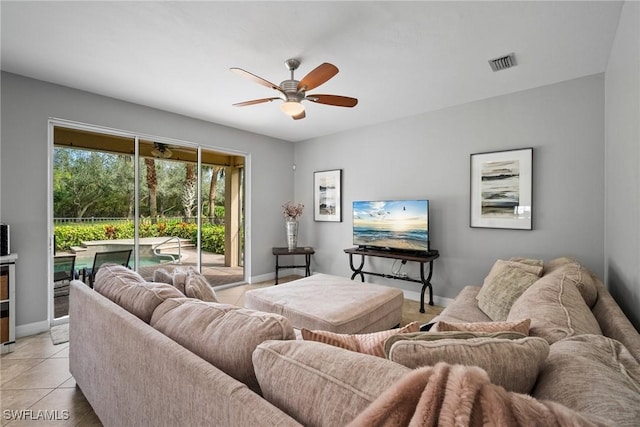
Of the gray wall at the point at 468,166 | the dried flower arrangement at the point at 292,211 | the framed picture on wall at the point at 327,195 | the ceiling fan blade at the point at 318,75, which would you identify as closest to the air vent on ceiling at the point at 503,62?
the gray wall at the point at 468,166

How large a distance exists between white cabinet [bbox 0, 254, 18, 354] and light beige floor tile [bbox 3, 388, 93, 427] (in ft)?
3.59

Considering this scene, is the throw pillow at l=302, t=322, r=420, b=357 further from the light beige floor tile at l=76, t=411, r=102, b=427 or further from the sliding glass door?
the sliding glass door

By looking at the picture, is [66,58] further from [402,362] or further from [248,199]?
[402,362]

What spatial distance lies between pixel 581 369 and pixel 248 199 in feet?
15.4

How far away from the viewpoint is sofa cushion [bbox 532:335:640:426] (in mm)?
610

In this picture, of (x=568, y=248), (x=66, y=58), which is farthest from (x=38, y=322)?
(x=568, y=248)

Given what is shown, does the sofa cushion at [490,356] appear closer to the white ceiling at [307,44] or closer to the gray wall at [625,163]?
the gray wall at [625,163]

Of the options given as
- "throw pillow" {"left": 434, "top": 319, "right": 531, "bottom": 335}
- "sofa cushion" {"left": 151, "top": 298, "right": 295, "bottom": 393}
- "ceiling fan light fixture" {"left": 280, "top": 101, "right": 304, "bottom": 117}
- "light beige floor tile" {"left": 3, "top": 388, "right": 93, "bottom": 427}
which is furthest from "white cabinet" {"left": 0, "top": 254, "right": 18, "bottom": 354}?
"throw pillow" {"left": 434, "top": 319, "right": 531, "bottom": 335}

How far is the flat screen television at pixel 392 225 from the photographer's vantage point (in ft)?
12.2

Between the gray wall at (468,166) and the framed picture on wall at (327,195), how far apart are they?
0.12m

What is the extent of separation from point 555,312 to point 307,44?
2401 mm

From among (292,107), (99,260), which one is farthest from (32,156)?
(292,107)

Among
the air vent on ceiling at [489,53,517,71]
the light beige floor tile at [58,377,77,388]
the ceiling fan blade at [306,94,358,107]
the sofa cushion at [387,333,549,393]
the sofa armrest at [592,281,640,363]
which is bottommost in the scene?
the light beige floor tile at [58,377,77,388]

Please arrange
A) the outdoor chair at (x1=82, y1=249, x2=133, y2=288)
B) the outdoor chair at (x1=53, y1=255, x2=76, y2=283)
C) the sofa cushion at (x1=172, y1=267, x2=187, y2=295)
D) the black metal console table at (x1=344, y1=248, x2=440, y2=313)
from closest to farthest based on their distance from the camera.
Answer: the sofa cushion at (x1=172, y1=267, x2=187, y2=295), the outdoor chair at (x1=53, y1=255, x2=76, y2=283), the outdoor chair at (x1=82, y1=249, x2=133, y2=288), the black metal console table at (x1=344, y1=248, x2=440, y2=313)
